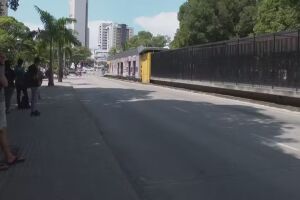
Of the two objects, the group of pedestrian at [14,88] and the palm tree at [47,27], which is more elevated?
the palm tree at [47,27]

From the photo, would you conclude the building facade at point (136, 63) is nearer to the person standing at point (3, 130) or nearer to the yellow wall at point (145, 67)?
the yellow wall at point (145, 67)

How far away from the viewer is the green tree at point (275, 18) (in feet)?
154

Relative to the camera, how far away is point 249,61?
28781mm

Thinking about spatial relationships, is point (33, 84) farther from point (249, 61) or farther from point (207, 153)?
point (249, 61)

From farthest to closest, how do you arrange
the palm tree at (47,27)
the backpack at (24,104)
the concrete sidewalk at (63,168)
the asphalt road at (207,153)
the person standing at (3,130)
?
the palm tree at (47,27), the backpack at (24,104), the person standing at (3,130), the asphalt road at (207,153), the concrete sidewalk at (63,168)

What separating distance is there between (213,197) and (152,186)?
1082 mm

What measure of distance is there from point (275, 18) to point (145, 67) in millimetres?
15791

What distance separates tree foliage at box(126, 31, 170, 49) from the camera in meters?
152

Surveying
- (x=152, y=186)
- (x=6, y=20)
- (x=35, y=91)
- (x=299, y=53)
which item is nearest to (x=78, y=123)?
(x=35, y=91)

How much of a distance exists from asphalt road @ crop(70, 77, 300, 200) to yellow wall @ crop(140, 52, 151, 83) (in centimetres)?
3844

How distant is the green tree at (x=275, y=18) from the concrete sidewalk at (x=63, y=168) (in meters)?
34.3

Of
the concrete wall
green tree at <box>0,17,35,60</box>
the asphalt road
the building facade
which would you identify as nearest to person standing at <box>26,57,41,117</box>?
the asphalt road

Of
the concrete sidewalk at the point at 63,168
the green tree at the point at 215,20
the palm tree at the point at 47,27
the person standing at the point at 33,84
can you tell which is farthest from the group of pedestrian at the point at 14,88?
the green tree at the point at 215,20

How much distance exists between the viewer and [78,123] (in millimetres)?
16594
